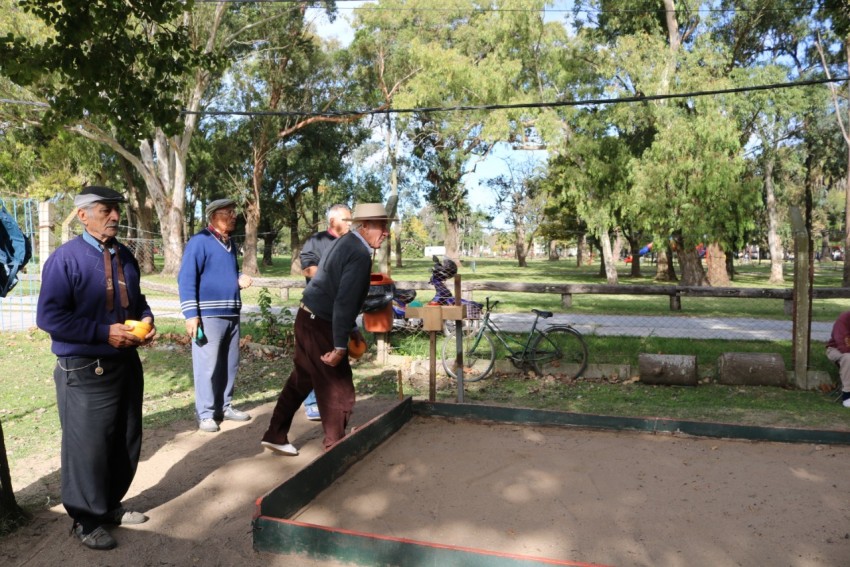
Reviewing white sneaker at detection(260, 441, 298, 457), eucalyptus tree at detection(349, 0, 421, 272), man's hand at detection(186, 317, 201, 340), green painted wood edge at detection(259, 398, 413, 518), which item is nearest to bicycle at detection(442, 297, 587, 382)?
green painted wood edge at detection(259, 398, 413, 518)

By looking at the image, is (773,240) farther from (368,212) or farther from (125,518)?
(125,518)

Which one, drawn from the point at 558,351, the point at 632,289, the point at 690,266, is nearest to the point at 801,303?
the point at 558,351

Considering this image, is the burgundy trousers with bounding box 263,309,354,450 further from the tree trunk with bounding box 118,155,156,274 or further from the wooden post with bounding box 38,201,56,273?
the tree trunk with bounding box 118,155,156,274

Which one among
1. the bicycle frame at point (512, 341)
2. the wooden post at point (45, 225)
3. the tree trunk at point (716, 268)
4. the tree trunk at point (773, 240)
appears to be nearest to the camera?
the bicycle frame at point (512, 341)

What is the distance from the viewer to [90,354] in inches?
135

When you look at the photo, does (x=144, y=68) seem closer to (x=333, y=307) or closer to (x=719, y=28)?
(x=333, y=307)

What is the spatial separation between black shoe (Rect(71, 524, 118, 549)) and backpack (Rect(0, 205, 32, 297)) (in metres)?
1.44

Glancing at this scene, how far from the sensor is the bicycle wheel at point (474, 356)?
843 cm

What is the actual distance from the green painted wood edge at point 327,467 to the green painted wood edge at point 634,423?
467 millimetres

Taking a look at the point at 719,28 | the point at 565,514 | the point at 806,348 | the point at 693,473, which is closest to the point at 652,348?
the point at 806,348

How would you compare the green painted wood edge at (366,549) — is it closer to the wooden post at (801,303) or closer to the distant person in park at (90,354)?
the distant person in park at (90,354)

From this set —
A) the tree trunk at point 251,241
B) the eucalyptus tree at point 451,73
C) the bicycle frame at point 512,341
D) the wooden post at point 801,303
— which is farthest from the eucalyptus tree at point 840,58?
the tree trunk at point 251,241

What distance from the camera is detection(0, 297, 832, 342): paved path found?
34.0 feet

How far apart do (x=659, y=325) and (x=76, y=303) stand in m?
10.2
